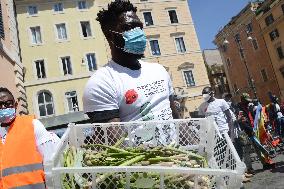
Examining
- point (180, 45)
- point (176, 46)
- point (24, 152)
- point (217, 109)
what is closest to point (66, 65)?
point (176, 46)

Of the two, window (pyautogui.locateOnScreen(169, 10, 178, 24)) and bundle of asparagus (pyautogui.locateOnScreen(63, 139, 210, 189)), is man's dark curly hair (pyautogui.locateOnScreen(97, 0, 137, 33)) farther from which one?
window (pyautogui.locateOnScreen(169, 10, 178, 24))

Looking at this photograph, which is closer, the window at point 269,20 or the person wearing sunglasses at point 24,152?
the person wearing sunglasses at point 24,152

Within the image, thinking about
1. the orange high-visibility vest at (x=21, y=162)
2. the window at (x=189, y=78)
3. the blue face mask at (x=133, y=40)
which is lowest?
the orange high-visibility vest at (x=21, y=162)

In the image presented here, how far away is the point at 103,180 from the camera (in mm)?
1637

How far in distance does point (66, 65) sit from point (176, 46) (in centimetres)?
992

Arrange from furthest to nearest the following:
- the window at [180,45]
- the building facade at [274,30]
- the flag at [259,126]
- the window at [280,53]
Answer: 1. the window at [280,53]
2. the building facade at [274,30]
3. the window at [180,45]
4. the flag at [259,126]

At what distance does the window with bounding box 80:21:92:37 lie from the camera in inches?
1272

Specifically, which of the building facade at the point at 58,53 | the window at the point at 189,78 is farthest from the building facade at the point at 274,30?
the building facade at the point at 58,53

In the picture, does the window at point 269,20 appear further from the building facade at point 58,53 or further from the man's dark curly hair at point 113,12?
the man's dark curly hair at point 113,12

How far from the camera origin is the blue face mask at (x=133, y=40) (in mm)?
3098

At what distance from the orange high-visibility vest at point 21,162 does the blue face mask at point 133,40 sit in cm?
120

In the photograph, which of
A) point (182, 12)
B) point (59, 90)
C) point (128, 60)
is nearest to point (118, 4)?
point (128, 60)

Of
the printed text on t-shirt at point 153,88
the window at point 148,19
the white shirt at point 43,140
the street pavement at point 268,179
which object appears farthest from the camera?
the window at point 148,19

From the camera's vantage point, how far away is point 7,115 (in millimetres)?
3836
